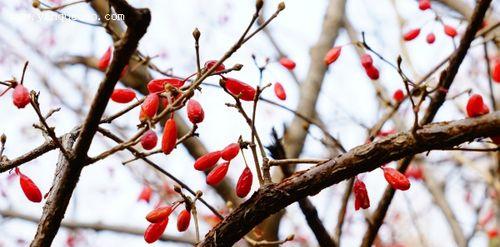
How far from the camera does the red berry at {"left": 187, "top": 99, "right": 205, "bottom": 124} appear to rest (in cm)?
143

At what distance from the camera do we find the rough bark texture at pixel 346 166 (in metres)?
1.38

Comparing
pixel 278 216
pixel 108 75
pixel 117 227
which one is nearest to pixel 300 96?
pixel 278 216

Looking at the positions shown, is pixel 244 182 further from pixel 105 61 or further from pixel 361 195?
pixel 105 61

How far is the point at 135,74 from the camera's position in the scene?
3.12 meters

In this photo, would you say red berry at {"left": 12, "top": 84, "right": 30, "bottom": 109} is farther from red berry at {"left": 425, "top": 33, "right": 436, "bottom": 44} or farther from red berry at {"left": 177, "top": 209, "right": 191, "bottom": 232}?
red berry at {"left": 425, "top": 33, "right": 436, "bottom": 44}

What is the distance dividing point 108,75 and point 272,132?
1028 millimetres

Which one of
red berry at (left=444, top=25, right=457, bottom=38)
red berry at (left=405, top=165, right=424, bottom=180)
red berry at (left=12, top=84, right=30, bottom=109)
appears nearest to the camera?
red berry at (left=12, top=84, right=30, bottom=109)

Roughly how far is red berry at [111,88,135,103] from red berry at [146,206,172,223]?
36 centimetres

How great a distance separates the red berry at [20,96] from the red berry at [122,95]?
0.98ft

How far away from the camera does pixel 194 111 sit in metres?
1.43

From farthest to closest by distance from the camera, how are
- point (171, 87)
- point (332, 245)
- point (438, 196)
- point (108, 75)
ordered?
point (438, 196), point (332, 245), point (171, 87), point (108, 75)

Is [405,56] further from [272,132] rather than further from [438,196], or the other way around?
[272,132]

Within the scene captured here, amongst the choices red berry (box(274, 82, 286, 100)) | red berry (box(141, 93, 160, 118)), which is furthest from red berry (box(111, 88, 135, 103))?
red berry (box(274, 82, 286, 100))

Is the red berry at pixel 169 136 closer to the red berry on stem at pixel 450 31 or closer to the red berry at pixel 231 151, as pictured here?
the red berry at pixel 231 151
